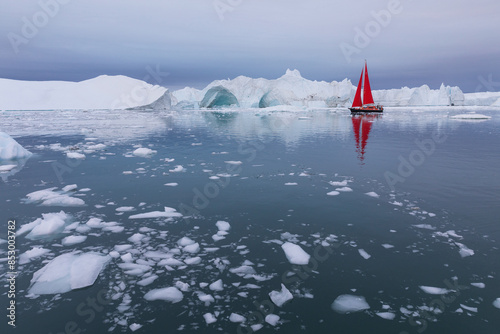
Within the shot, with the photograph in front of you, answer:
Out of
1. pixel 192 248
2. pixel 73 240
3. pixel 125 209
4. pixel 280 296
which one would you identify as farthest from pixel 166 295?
pixel 125 209

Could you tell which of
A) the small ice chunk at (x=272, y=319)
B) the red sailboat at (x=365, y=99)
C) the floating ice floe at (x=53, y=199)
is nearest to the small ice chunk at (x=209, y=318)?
the small ice chunk at (x=272, y=319)

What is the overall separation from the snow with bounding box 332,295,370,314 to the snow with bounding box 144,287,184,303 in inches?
62.0

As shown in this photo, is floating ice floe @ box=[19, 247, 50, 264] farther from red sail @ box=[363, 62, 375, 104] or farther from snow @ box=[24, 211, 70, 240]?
red sail @ box=[363, 62, 375, 104]

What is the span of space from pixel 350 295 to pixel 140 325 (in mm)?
2079

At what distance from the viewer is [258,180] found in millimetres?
7879

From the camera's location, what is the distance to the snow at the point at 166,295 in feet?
10.5

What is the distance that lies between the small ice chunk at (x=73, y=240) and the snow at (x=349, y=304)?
3534 millimetres

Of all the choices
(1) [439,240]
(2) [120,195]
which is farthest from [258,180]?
(1) [439,240]

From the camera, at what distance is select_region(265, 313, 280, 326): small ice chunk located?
289cm

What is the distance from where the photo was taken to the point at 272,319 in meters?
2.94

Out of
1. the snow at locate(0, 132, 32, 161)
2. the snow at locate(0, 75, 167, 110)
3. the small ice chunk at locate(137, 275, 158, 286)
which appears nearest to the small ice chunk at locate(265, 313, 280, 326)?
the small ice chunk at locate(137, 275, 158, 286)

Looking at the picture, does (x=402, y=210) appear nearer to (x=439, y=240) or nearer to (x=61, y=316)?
(x=439, y=240)

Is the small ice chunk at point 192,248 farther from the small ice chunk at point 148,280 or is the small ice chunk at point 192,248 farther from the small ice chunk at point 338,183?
the small ice chunk at point 338,183

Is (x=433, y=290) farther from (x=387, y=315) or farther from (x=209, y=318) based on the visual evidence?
(x=209, y=318)
